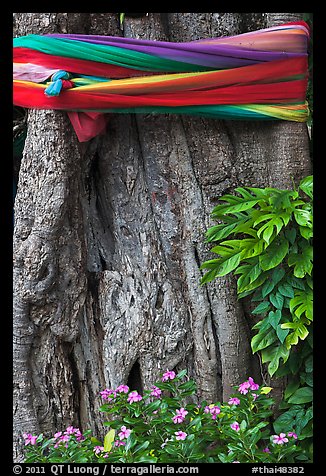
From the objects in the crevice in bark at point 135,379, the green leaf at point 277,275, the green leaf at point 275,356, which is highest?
the green leaf at point 277,275

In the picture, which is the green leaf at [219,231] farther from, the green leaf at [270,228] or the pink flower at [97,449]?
the pink flower at [97,449]

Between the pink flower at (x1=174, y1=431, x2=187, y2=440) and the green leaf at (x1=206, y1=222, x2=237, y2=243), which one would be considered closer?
the pink flower at (x1=174, y1=431, x2=187, y2=440)

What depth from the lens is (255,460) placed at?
8.11 ft

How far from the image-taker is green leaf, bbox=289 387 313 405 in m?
2.80

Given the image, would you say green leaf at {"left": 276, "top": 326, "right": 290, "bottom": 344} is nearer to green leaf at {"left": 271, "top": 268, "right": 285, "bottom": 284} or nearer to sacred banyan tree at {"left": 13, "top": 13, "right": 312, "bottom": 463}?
sacred banyan tree at {"left": 13, "top": 13, "right": 312, "bottom": 463}

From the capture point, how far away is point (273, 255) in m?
2.70

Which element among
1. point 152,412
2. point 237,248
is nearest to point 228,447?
point 152,412

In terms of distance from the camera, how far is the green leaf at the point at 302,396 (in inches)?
110

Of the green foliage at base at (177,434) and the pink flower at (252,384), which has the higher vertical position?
the pink flower at (252,384)

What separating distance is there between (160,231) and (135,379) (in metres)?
0.76

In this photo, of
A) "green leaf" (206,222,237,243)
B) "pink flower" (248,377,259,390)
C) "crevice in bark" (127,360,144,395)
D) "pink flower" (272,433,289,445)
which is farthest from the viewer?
"crevice in bark" (127,360,144,395)

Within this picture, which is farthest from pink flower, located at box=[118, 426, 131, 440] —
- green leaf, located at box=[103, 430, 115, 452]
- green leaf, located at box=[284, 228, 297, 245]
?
green leaf, located at box=[284, 228, 297, 245]

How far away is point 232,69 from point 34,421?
1.90 m

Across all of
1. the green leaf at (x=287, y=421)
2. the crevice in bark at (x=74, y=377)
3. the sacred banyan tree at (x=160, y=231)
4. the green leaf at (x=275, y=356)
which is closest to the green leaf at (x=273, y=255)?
the sacred banyan tree at (x=160, y=231)
